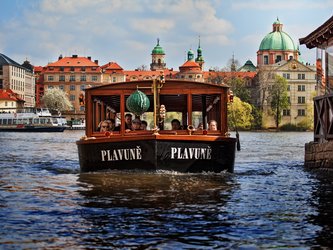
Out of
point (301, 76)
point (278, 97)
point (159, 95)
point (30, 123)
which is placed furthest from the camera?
point (301, 76)

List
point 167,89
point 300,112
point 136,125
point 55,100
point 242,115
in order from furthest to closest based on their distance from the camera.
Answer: point 55,100 < point 300,112 < point 242,115 < point 136,125 < point 167,89

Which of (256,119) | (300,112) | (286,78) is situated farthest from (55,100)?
(256,119)

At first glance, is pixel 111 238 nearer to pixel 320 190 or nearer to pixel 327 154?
pixel 320 190

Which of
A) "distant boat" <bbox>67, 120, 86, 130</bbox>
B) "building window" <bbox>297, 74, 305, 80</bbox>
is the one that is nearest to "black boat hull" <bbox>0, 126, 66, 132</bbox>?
"distant boat" <bbox>67, 120, 86, 130</bbox>

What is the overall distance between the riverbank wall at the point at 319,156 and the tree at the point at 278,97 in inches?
4518

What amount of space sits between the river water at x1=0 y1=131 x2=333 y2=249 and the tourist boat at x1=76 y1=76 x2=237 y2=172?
0.36 metres

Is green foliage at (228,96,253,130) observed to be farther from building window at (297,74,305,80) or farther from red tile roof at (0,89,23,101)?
red tile roof at (0,89,23,101)

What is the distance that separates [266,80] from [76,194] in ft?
434

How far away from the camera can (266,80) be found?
148 metres

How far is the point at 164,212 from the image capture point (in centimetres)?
1425

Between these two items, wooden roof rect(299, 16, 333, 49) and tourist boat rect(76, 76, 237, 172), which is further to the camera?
wooden roof rect(299, 16, 333, 49)

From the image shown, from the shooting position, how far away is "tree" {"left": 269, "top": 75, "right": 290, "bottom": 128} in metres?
143

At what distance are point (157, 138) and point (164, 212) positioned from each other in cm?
693

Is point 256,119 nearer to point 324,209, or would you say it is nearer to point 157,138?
point 157,138
